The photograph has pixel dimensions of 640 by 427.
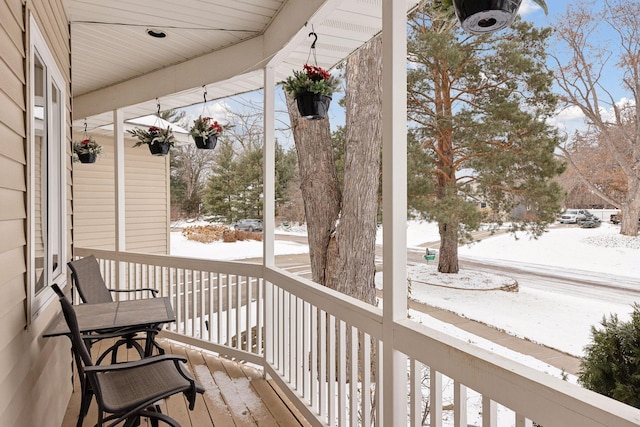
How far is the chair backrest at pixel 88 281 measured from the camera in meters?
3.07

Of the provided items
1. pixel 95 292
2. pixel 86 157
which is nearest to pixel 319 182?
pixel 95 292

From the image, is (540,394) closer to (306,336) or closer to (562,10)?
(306,336)

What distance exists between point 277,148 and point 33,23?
6.81 metres

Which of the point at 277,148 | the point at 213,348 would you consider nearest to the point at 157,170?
the point at 277,148

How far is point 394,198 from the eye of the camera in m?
1.78

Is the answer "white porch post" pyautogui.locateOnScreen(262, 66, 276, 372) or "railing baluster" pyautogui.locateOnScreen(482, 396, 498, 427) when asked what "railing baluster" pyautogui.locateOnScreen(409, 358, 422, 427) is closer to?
"railing baluster" pyautogui.locateOnScreen(482, 396, 498, 427)

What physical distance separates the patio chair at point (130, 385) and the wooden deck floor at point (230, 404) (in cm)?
62

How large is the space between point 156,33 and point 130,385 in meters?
2.73

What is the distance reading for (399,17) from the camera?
5.82 ft

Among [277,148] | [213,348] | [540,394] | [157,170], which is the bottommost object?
[213,348]

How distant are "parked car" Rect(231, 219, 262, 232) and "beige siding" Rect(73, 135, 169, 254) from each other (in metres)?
2.01

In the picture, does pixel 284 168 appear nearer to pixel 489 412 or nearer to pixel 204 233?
pixel 204 233

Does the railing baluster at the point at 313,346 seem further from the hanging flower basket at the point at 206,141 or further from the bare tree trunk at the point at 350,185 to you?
the hanging flower basket at the point at 206,141

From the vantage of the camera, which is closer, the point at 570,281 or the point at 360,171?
the point at 570,281
